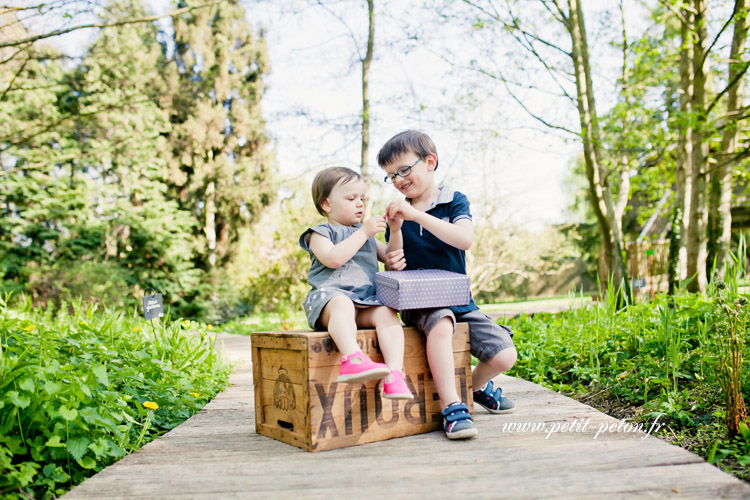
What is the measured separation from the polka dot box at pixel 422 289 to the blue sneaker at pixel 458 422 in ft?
1.38

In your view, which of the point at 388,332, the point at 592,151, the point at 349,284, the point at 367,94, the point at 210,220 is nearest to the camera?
the point at 388,332

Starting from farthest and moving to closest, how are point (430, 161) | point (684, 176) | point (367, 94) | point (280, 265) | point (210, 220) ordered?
point (210, 220), point (280, 265), point (367, 94), point (684, 176), point (430, 161)

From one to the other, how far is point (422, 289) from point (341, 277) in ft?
1.20

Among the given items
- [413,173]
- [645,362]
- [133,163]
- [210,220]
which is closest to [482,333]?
[413,173]

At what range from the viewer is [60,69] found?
36.0ft

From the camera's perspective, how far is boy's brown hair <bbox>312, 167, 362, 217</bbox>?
236 cm

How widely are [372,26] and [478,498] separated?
8.21 meters

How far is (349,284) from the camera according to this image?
7.48 feet

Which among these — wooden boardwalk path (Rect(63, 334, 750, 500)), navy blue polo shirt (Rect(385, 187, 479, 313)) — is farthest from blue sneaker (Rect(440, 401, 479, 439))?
navy blue polo shirt (Rect(385, 187, 479, 313))

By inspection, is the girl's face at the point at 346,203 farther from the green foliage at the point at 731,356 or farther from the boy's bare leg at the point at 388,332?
the green foliage at the point at 731,356

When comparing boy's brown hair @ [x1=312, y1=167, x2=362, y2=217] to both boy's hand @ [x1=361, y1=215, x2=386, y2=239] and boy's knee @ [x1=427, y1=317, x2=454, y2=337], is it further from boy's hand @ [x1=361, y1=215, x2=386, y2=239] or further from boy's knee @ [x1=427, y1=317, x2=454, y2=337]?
boy's knee @ [x1=427, y1=317, x2=454, y2=337]

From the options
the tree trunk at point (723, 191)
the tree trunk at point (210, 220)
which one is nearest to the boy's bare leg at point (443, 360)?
the tree trunk at point (723, 191)

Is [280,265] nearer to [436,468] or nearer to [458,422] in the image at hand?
[458,422]

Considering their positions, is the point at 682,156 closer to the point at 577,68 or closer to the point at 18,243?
the point at 577,68
